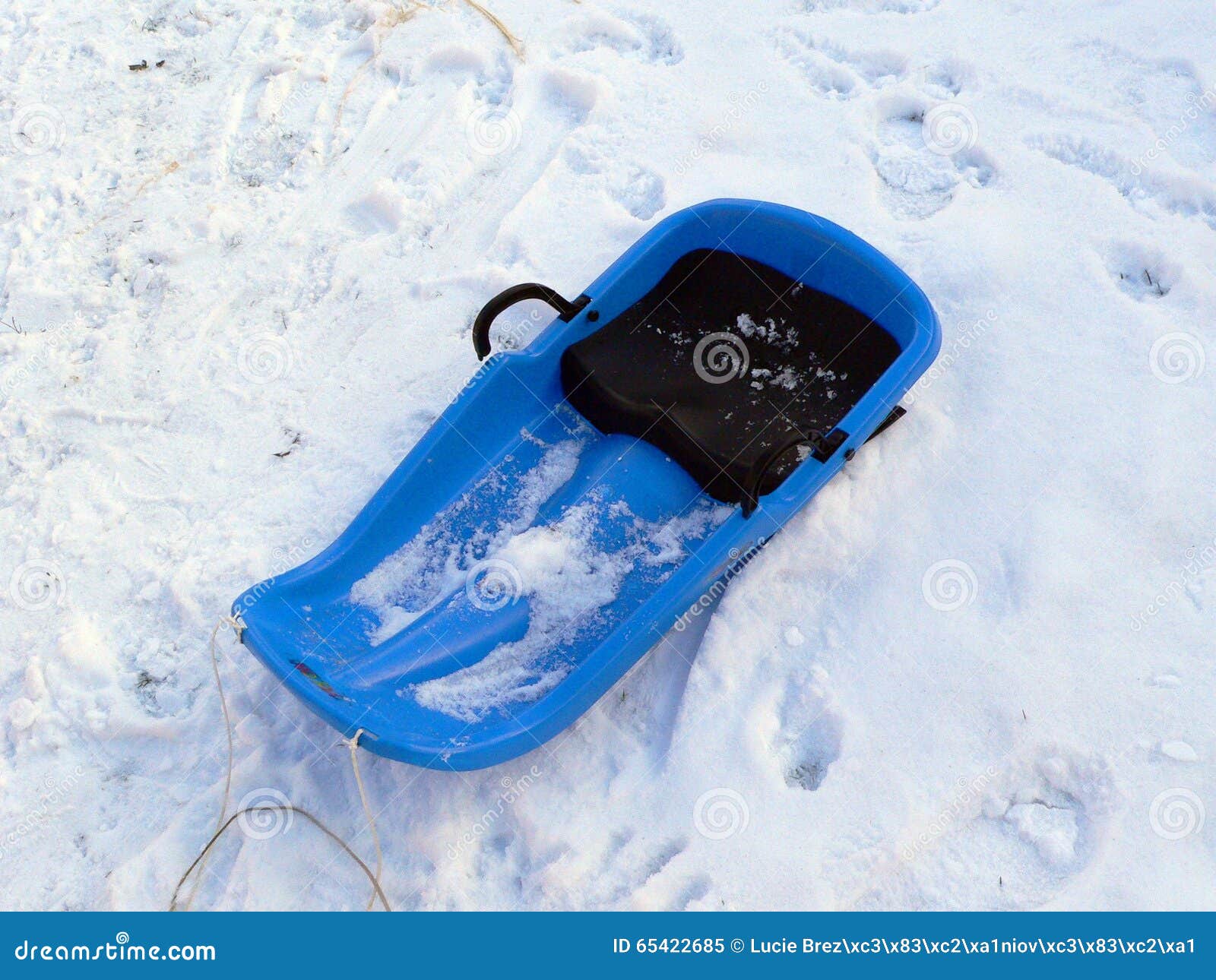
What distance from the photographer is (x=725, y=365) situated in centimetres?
306

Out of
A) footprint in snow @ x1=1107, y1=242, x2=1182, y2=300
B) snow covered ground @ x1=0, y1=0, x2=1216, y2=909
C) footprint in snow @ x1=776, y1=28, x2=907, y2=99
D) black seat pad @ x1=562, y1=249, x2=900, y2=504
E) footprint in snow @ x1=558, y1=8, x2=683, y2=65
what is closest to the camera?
snow covered ground @ x1=0, y1=0, x2=1216, y2=909

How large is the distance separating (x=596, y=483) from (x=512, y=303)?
0.58 metres

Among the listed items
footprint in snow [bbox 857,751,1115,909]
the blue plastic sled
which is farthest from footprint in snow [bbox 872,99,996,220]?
footprint in snow [bbox 857,751,1115,909]

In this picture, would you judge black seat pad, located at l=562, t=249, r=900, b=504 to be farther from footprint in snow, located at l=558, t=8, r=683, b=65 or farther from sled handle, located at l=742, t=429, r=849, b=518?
footprint in snow, located at l=558, t=8, r=683, b=65

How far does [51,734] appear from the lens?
276 cm

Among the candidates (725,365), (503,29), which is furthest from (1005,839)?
(503,29)

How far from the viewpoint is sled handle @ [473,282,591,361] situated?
2922 millimetres

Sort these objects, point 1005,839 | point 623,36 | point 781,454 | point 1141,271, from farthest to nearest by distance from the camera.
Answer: point 623,36
point 1141,271
point 781,454
point 1005,839

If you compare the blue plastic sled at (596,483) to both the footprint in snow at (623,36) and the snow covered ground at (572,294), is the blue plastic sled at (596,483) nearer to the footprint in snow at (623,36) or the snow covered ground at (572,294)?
the snow covered ground at (572,294)

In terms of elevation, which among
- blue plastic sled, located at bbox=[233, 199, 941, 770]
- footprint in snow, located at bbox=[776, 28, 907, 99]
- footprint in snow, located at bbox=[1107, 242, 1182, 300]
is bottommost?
blue plastic sled, located at bbox=[233, 199, 941, 770]

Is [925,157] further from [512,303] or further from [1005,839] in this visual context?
[1005,839]

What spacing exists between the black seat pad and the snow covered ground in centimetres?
22

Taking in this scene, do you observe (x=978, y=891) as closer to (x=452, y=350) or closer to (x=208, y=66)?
(x=452, y=350)

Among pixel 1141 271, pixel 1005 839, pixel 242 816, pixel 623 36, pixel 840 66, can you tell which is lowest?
pixel 242 816
